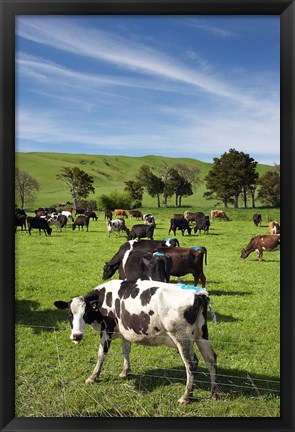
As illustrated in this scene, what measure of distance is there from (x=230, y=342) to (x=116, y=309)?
1.67 metres

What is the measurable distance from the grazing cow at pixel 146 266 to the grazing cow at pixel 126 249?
0.93 ft

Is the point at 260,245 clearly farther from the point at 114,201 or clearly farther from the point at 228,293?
the point at 114,201

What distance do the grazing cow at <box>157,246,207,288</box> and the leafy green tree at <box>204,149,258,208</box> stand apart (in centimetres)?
264

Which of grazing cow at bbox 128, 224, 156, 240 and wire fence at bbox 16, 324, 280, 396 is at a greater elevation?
grazing cow at bbox 128, 224, 156, 240

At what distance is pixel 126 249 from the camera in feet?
25.0

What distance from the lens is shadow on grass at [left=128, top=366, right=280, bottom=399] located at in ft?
12.6

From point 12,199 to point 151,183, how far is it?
38.0ft

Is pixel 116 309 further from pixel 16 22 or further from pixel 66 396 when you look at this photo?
pixel 16 22

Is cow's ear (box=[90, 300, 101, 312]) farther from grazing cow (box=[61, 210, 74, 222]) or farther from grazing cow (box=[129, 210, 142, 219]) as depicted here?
grazing cow (box=[61, 210, 74, 222])

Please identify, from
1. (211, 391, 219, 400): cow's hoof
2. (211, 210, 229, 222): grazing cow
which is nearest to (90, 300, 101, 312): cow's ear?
(211, 391, 219, 400): cow's hoof

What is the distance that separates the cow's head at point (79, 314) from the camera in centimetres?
377

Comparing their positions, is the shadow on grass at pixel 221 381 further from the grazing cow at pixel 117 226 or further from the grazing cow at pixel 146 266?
the grazing cow at pixel 117 226

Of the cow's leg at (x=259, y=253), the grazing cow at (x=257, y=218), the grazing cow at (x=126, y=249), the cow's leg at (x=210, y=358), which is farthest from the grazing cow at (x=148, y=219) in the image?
the cow's leg at (x=210, y=358)

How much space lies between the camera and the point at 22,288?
7.43 meters
